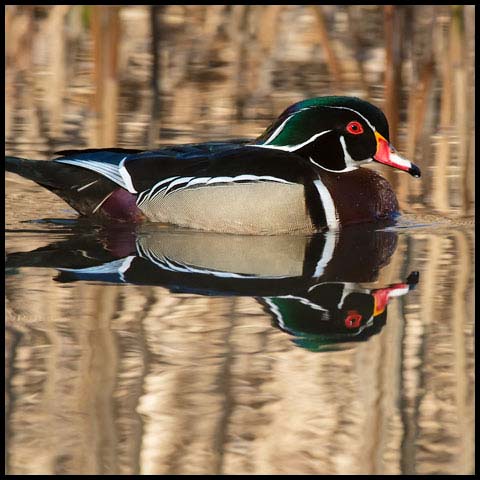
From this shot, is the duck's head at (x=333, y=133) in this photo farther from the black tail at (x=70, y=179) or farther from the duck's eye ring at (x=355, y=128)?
the black tail at (x=70, y=179)

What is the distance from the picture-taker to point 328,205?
7.45 m

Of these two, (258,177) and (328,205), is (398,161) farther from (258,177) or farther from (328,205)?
(258,177)

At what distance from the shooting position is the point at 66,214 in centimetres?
788

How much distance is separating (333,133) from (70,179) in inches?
59.2

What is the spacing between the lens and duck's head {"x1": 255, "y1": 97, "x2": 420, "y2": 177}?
25.1 ft

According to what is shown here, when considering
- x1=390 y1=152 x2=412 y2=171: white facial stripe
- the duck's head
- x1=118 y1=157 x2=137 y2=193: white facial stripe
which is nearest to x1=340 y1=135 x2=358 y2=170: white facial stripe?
the duck's head

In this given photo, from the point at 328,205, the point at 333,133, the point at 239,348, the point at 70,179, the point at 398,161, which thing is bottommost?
the point at 239,348

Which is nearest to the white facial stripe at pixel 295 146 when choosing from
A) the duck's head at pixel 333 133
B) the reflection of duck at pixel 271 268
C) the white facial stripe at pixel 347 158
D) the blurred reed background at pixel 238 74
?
the duck's head at pixel 333 133

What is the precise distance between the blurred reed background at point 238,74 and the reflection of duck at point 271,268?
115cm

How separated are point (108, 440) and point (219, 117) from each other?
591 centimetres

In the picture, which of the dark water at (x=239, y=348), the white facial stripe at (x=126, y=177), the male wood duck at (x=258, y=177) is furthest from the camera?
the white facial stripe at (x=126, y=177)

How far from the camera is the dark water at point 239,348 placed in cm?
418

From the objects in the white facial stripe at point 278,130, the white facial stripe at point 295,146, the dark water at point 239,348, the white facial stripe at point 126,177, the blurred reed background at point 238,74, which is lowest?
the dark water at point 239,348

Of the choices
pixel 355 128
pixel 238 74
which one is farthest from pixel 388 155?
pixel 238 74
